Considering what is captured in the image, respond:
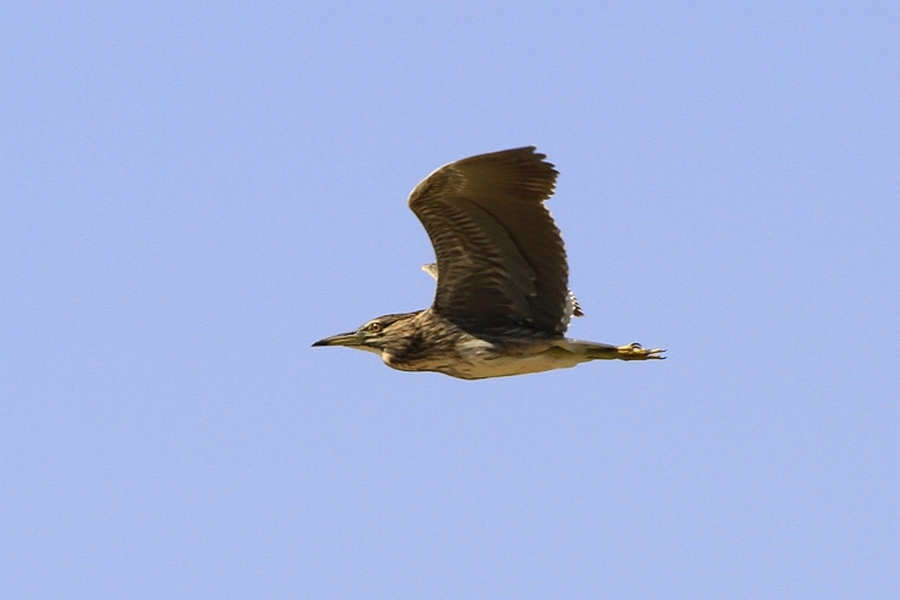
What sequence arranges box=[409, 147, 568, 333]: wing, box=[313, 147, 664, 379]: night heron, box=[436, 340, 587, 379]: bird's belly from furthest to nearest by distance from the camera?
1. box=[436, 340, 587, 379]: bird's belly
2. box=[313, 147, 664, 379]: night heron
3. box=[409, 147, 568, 333]: wing

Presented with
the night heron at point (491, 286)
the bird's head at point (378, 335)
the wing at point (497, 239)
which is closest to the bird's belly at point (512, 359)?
the night heron at point (491, 286)

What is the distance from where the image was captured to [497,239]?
15438mm

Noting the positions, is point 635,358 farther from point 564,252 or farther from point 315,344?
point 315,344

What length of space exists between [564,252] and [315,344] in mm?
2825

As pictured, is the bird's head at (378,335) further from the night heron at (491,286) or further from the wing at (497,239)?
the wing at (497,239)

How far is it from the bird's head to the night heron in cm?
1

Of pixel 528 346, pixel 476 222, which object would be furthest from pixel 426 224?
pixel 528 346

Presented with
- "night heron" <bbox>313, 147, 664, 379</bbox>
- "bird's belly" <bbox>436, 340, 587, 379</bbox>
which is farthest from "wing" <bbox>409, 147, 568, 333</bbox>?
"bird's belly" <bbox>436, 340, 587, 379</bbox>

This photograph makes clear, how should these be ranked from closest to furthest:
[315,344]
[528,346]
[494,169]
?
[494,169]
[528,346]
[315,344]

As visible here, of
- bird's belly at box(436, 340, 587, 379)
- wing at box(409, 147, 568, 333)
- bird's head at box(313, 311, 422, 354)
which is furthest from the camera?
bird's head at box(313, 311, 422, 354)

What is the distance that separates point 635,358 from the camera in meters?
15.7

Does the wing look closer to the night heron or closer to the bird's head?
the night heron

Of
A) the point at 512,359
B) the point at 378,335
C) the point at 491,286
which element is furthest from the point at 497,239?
the point at 378,335

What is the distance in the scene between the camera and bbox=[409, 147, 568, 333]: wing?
1475cm
